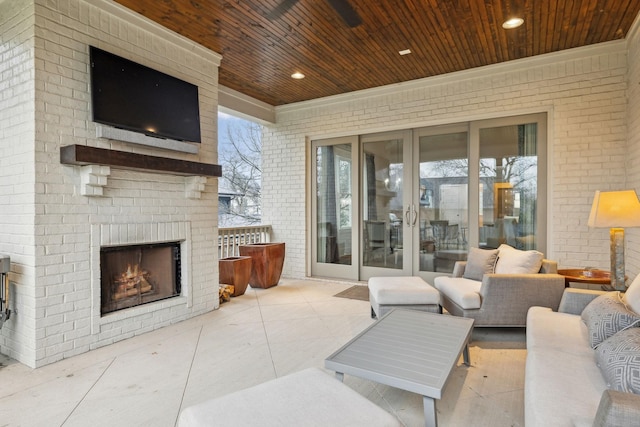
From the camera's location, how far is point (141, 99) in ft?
10.5

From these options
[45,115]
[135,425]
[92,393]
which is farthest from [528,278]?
[45,115]

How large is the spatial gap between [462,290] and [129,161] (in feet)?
10.2

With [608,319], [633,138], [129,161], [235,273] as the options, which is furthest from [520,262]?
[129,161]

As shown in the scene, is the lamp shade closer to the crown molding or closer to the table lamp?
the table lamp

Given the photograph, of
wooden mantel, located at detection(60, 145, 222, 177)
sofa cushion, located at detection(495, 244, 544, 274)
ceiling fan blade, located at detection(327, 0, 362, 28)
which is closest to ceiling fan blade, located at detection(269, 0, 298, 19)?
ceiling fan blade, located at detection(327, 0, 362, 28)

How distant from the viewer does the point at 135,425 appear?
1.88 metres

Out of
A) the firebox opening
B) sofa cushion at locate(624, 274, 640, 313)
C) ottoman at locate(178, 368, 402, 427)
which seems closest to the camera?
ottoman at locate(178, 368, 402, 427)

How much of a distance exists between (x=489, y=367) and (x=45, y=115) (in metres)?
3.71

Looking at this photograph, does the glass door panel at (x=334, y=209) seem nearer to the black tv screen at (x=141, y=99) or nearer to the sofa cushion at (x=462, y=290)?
the sofa cushion at (x=462, y=290)

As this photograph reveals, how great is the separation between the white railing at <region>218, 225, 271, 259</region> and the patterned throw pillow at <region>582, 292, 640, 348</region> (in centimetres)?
437

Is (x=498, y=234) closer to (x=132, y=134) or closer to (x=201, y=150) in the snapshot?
(x=201, y=150)

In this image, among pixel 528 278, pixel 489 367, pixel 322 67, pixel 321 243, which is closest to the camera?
pixel 489 367

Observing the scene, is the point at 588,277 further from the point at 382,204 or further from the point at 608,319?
the point at 382,204

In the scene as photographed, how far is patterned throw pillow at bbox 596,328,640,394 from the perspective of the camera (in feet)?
4.38
